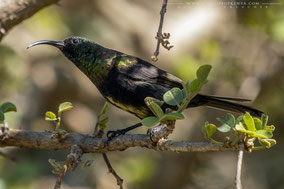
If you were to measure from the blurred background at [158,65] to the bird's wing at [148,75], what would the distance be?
1.63 m

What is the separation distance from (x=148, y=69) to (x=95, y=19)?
4129 mm

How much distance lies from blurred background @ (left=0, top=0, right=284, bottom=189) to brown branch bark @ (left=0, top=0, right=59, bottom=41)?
7.56 ft

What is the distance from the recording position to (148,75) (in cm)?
385

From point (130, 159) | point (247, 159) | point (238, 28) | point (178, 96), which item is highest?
point (178, 96)

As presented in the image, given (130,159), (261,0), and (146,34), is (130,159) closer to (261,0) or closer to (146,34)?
(146,34)

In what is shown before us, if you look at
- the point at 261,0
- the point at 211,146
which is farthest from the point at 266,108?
the point at 211,146

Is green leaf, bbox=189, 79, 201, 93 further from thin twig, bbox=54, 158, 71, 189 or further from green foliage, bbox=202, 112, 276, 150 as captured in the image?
thin twig, bbox=54, 158, 71, 189

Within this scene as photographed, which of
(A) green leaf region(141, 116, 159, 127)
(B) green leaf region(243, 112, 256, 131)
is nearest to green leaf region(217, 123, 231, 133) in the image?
(B) green leaf region(243, 112, 256, 131)

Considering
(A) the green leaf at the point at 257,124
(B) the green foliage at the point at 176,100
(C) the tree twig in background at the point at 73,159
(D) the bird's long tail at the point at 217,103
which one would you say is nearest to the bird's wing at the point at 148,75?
(D) the bird's long tail at the point at 217,103

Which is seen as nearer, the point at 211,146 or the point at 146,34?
the point at 211,146

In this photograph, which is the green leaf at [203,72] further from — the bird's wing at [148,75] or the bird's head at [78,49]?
the bird's head at [78,49]

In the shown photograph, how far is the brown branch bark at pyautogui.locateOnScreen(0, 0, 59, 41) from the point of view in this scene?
339cm

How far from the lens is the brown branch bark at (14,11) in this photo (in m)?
3.39

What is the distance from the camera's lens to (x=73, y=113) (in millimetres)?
7555
